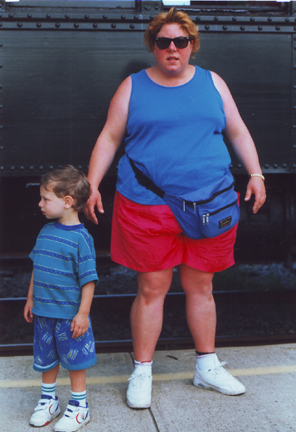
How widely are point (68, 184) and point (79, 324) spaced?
20.3 inches

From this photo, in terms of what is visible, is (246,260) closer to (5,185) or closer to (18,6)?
(5,185)

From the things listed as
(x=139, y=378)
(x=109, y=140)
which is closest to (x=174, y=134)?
(x=109, y=140)

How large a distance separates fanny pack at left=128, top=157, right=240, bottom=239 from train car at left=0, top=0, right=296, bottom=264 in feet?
2.03

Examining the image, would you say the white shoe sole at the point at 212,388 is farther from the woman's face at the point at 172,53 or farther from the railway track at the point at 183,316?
the woman's face at the point at 172,53

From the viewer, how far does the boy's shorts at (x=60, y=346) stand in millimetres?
1864

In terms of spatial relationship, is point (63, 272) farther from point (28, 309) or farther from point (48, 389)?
point (48, 389)

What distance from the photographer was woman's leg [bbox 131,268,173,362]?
2154 millimetres

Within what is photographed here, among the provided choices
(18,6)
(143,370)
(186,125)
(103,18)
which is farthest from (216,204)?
(18,6)

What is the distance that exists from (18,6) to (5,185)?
3.59 feet

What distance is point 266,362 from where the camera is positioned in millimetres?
2525

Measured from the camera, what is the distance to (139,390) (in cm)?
209

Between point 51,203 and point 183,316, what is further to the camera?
point 183,316

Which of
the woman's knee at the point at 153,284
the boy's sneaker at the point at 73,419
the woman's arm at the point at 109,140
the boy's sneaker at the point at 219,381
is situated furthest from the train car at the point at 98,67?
the boy's sneaker at the point at 73,419

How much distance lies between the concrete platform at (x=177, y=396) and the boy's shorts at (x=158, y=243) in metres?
0.57
